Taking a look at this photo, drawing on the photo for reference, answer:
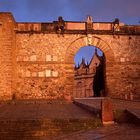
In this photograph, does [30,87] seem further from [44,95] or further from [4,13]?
[4,13]

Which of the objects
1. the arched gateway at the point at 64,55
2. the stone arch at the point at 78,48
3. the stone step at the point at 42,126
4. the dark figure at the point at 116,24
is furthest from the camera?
the dark figure at the point at 116,24

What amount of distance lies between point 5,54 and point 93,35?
20.0 feet

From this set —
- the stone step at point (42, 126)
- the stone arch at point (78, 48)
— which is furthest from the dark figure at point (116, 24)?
the stone step at point (42, 126)

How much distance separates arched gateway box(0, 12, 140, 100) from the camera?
2109 centimetres

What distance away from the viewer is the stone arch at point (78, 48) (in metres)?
21.3

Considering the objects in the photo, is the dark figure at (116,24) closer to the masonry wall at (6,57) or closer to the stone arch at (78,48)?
the stone arch at (78,48)

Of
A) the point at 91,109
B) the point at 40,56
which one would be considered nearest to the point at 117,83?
the point at 40,56

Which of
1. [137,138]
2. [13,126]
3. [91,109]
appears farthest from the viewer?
[91,109]

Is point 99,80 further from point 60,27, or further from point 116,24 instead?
point 60,27

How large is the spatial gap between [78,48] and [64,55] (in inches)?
44.4

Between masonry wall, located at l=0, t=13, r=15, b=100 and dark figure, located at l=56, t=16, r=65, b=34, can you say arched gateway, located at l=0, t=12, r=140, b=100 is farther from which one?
masonry wall, located at l=0, t=13, r=15, b=100

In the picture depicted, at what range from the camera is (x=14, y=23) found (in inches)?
830

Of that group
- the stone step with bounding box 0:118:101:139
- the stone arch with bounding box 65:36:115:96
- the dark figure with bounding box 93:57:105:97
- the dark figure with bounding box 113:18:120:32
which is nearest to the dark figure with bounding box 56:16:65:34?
the stone arch with bounding box 65:36:115:96

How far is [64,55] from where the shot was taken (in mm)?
21500
